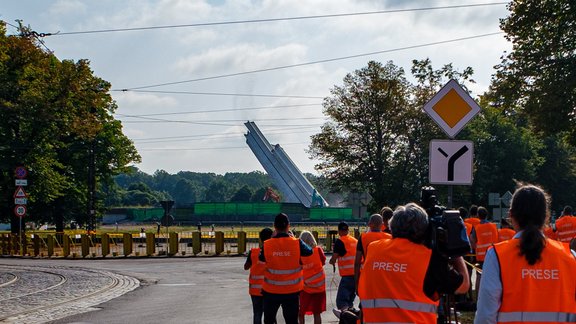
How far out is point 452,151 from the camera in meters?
8.82

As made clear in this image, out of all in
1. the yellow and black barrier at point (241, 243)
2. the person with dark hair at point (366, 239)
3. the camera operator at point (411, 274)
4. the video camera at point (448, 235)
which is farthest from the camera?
the yellow and black barrier at point (241, 243)

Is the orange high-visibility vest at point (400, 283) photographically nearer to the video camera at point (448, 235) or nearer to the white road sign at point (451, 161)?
the video camera at point (448, 235)

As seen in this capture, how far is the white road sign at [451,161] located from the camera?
875 centimetres

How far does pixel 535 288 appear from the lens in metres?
4.61

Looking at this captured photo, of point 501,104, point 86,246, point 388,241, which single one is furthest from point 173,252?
point 388,241

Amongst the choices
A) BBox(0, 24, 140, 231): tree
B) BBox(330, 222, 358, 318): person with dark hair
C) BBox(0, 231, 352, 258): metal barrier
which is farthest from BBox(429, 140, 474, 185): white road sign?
BBox(0, 24, 140, 231): tree

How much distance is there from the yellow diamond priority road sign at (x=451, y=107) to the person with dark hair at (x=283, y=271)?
2172 millimetres

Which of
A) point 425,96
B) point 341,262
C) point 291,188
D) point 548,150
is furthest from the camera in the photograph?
point 291,188

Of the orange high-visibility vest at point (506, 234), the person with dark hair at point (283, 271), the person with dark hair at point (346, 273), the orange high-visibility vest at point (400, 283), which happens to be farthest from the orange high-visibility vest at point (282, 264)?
the orange high-visibility vest at point (506, 234)

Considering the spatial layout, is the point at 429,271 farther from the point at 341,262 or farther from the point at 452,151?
the point at 341,262

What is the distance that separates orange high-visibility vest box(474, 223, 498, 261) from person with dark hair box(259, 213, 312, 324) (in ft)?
21.0

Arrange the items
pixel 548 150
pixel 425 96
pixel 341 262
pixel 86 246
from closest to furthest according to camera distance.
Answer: pixel 341 262, pixel 86 246, pixel 425 96, pixel 548 150

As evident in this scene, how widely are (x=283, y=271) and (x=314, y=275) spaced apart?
82.9 inches

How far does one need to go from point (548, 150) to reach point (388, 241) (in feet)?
250
